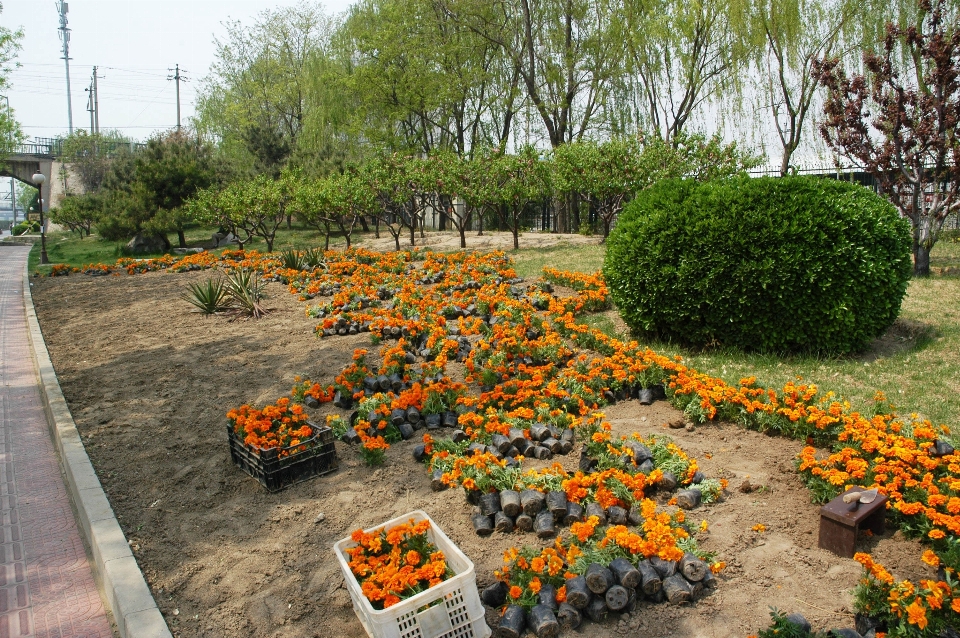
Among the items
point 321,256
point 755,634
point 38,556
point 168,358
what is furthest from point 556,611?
point 321,256

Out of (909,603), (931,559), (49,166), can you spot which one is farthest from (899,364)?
(49,166)

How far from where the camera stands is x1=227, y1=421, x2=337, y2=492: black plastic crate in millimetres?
4566

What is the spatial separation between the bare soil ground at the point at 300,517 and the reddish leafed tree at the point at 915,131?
772 cm

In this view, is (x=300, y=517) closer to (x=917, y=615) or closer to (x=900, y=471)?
(x=917, y=615)

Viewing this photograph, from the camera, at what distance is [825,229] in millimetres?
6227

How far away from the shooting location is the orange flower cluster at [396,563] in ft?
9.46

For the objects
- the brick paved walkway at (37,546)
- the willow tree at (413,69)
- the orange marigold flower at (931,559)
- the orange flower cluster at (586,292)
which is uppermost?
the willow tree at (413,69)

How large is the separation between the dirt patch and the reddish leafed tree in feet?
25.2

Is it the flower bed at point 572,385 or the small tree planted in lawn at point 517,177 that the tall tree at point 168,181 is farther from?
the flower bed at point 572,385

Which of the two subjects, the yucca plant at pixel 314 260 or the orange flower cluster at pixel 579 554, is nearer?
the orange flower cluster at pixel 579 554

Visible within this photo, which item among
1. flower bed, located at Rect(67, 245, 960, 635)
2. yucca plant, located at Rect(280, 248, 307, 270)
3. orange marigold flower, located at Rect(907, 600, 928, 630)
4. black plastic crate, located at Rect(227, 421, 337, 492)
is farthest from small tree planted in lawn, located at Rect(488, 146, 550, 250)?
orange marigold flower, located at Rect(907, 600, 928, 630)

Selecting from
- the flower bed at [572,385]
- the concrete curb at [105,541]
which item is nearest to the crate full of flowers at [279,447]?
the flower bed at [572,385]

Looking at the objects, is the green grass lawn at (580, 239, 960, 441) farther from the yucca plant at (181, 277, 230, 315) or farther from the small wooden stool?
the yucca plant at (181, 277, 230, 315)

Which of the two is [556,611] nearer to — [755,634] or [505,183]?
[755,634]
